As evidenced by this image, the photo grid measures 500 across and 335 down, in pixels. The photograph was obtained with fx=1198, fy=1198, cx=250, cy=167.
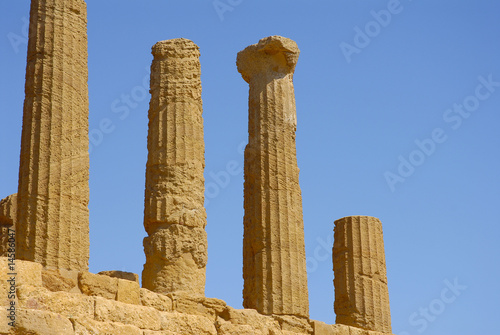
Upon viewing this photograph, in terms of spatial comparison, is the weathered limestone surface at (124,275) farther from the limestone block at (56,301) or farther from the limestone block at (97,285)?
the limestone block at (56,301)

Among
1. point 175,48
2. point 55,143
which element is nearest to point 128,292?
point 55,143

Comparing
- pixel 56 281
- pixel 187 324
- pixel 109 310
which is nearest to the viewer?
pixel 56 281

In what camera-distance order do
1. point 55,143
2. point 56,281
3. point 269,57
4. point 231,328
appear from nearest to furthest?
point 56,281, point 55,143, point 231,328, point 269,57

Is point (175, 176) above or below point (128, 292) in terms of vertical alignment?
above

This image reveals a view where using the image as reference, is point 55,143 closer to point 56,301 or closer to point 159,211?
point 159,211

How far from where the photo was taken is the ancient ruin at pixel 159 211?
846 inches

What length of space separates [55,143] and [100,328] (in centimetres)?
377

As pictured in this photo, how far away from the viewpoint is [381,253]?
3192 cm

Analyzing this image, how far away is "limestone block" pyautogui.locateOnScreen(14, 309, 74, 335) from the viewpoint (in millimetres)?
19734

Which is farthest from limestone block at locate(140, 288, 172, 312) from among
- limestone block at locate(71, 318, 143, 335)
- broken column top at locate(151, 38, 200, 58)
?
broken column top at locate(151, 38, 200, 58)

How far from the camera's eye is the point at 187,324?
76.3ft

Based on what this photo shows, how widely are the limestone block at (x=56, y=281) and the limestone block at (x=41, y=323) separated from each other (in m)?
0.96

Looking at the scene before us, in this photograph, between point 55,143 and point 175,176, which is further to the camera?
point 175,176

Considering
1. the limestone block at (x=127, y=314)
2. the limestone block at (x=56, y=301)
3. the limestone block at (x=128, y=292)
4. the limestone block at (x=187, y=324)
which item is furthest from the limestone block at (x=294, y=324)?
the limestone block at (x=56, y=301)
